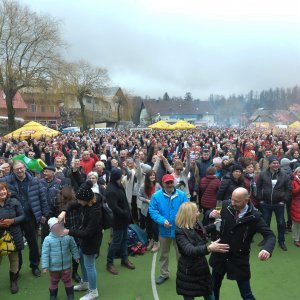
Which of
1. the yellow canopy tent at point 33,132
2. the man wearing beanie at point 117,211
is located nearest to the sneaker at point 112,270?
the man wearing beanie at point 117,211

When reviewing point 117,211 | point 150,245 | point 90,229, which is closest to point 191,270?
point 90,229

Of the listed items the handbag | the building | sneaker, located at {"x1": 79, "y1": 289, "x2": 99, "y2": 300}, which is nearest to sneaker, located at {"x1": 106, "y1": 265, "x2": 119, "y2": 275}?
sneaker, located at {"x1": 79, "y1": 289, "x2": 99, "y2": 300}

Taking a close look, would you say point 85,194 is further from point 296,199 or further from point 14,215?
point 296,199

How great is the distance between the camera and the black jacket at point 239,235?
12.9 ft

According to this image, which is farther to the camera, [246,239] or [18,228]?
[18,228]

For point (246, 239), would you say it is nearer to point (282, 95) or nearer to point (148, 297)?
point (148, 297)

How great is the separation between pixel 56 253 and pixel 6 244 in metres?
0.95

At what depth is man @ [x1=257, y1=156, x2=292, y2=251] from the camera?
22.6ft

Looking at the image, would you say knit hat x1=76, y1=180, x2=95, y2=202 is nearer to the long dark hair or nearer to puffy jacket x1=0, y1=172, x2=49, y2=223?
puffy jacket x1=0, y1=172, x2=49, y2=223

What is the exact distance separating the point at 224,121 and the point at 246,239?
102 metres

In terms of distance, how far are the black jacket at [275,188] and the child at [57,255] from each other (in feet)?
12.9

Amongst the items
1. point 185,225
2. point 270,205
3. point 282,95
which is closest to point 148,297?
point 185,225

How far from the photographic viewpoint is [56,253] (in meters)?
4.75

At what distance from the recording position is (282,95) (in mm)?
109812
